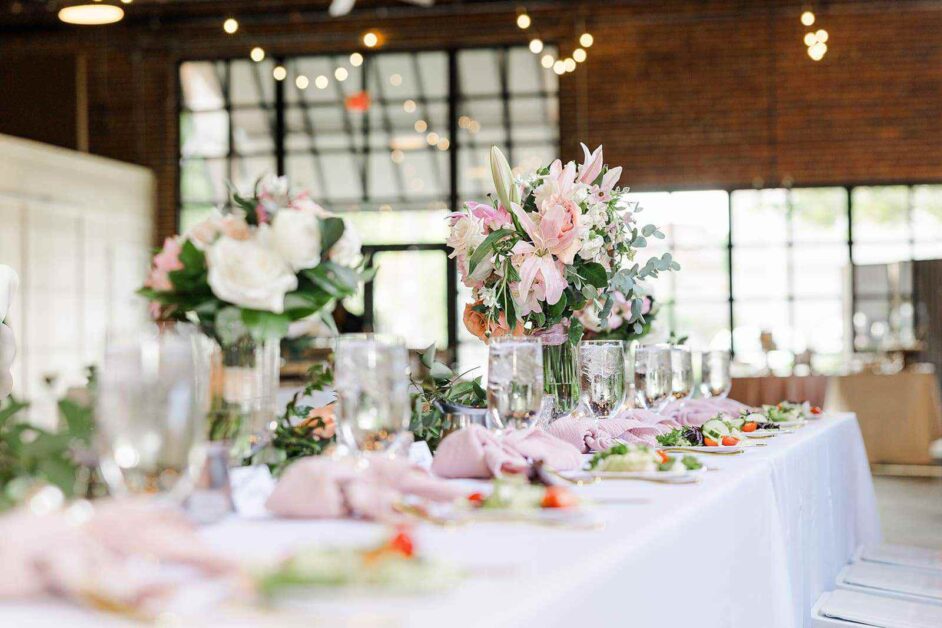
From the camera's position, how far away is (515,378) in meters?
1.60

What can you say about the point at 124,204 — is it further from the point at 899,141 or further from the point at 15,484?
the point at 15,484

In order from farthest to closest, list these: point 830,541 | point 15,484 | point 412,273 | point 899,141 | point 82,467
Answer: point 412,273, point 899,141, point 830,541, point 82,467, point 15,484

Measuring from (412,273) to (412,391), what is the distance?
9819 mm

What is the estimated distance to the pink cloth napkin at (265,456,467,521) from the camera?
1.21 metres

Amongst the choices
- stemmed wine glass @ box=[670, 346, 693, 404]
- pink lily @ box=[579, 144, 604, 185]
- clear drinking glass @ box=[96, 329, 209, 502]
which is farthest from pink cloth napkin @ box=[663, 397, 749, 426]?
clear drinking glass @ box=[96, 329, 209, 502]

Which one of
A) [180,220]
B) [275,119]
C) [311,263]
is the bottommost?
[311,263]

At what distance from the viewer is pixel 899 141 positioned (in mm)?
11133

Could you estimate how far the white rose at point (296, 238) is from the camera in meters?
1.42

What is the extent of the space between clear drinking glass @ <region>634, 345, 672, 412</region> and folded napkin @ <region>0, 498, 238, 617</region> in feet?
4.65

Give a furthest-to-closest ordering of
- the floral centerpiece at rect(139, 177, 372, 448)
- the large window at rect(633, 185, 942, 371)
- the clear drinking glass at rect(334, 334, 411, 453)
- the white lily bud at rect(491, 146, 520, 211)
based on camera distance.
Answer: the large window at rect(633, 185, 942, 371) < the white lily bud at rect(491, 146, 520, 211) < the floral centerpiece at rect(139, 177, 372, 448) < the clear drinking glass at rect(334, 334, 411, 453)

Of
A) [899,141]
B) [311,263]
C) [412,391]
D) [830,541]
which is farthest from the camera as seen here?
[899,141]

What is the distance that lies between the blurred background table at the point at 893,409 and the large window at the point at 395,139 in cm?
351

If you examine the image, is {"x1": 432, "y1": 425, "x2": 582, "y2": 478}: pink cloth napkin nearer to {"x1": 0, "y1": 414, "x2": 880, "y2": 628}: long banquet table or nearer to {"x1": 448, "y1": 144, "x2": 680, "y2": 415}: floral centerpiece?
{"x1": 0, "y1": 414, "x2": 880, "y2": 628}: long banquet table

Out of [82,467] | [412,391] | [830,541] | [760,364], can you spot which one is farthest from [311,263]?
[760,364]
